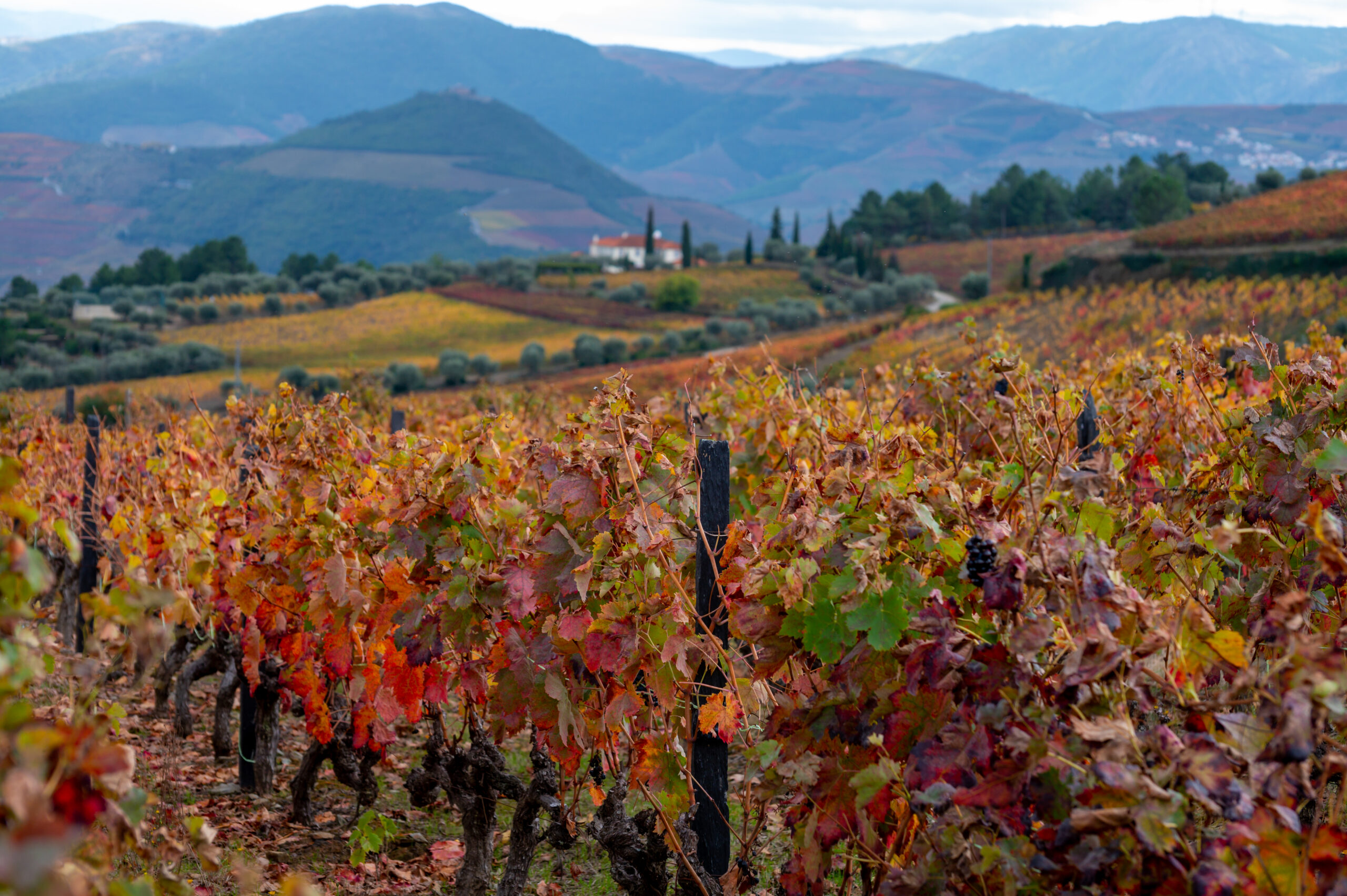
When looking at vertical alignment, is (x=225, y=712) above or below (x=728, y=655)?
below

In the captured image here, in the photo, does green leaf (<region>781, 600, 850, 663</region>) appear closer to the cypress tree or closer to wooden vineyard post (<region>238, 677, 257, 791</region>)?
wooden vineyard post (<region>238, 677, 257, 791</region>)

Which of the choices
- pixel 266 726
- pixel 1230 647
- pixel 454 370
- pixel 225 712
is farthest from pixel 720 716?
A: pixel 454 370

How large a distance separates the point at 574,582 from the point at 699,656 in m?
0.46

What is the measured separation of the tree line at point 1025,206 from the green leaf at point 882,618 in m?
81.2

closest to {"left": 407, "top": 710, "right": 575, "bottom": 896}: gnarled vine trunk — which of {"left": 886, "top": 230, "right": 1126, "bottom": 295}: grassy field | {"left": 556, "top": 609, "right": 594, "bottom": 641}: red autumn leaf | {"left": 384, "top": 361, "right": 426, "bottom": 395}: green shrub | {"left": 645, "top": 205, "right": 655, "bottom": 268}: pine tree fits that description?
{"left": 556, "top": 609, "right": 594, "bottom": 641}: red autumn leaf

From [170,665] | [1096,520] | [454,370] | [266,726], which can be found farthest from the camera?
[454,370]

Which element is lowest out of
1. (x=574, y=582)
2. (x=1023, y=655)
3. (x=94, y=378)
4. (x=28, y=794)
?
(x=94, y=378)

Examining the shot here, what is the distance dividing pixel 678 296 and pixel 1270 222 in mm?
42177

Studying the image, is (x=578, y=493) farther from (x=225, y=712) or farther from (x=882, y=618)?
(x=225, y=712)

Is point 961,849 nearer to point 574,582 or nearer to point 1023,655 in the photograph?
point 1023,655

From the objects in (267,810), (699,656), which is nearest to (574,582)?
(699,656)

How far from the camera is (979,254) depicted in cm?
8000

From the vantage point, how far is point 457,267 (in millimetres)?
85312

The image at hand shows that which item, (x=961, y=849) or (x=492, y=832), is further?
(x=492, y=832)
